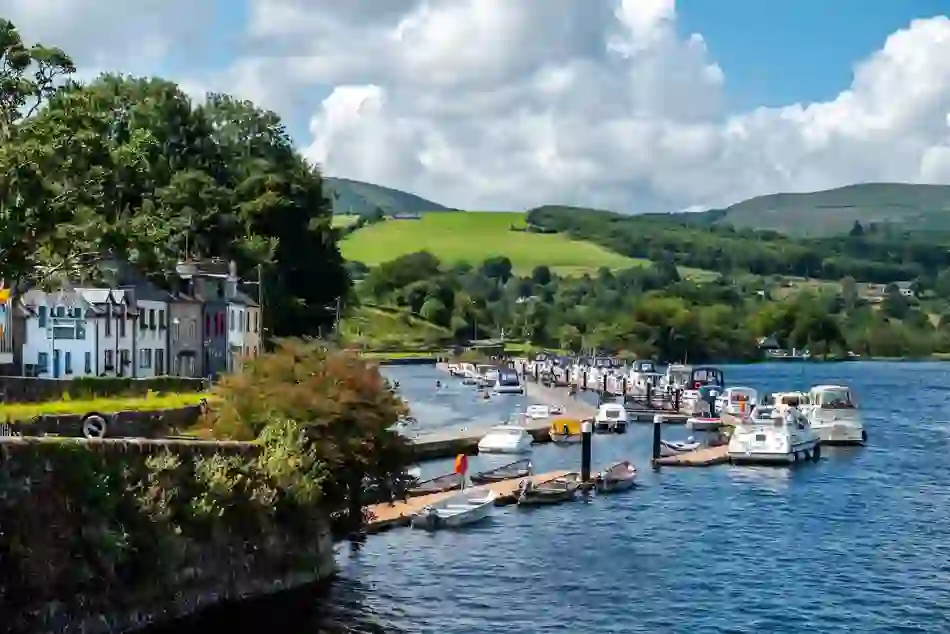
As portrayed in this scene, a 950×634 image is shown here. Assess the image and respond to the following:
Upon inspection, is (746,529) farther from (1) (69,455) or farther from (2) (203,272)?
(2) (203,272)

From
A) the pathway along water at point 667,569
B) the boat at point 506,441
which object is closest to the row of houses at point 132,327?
the boat at point 506,441

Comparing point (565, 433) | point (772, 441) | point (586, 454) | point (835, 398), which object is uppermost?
point (835, 398)

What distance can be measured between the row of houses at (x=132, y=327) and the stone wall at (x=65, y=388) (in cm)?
978

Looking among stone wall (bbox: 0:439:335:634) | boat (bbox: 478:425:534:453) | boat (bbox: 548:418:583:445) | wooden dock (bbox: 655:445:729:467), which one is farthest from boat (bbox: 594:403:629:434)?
stone wall (bbox: 0:439:335:634)

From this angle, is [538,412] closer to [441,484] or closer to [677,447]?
[677,447]

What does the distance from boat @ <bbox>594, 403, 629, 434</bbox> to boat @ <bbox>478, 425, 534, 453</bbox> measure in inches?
740

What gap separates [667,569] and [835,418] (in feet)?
177

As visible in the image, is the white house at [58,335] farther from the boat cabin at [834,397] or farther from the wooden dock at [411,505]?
the boat cabin at [834,397]

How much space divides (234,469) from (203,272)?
51.1 metres

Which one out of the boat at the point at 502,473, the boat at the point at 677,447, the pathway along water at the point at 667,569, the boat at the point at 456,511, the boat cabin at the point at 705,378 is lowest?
the pathway along water at the point at 667,569

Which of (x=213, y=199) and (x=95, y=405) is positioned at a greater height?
(x=213, y=199)

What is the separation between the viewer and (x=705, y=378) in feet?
463

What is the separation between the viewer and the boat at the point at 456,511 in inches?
2019

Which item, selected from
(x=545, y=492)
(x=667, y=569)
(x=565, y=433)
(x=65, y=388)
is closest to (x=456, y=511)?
(x=545, y=492)
